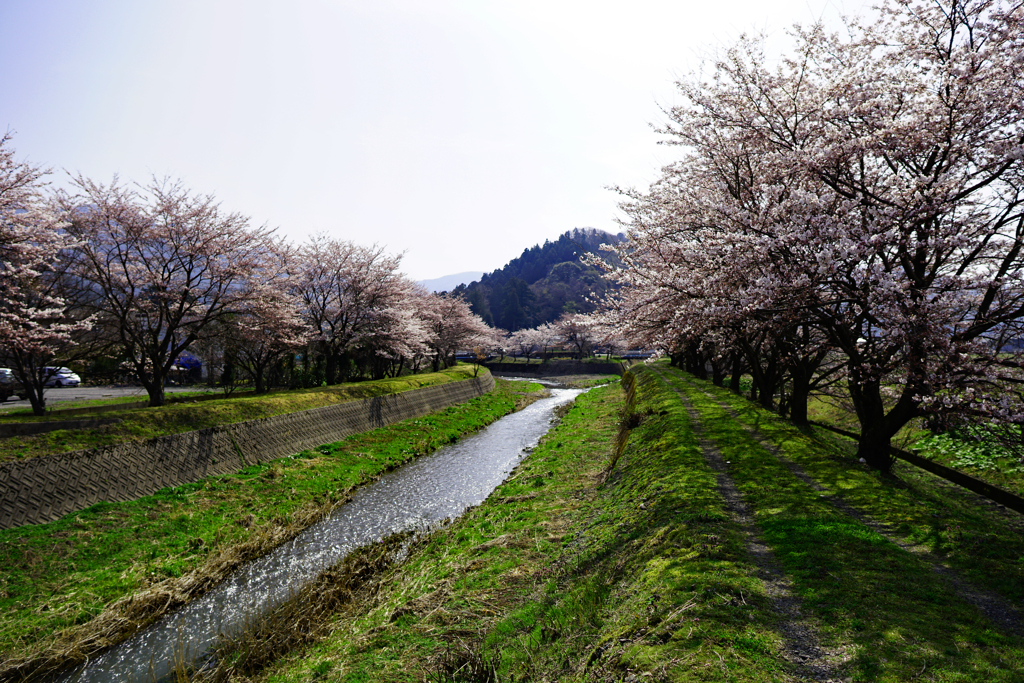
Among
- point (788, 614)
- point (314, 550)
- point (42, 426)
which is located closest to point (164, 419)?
point (42, 426)

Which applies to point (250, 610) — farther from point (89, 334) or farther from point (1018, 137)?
point (89, 334)

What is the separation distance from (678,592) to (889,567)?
3.26 m

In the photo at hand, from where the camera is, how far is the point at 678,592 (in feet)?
20.3

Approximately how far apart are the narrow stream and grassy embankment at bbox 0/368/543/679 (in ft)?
1.47

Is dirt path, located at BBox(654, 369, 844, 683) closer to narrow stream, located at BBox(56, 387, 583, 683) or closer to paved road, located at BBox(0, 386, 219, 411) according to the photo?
narrow stream, located at BBox(56, 387, 583, 683)

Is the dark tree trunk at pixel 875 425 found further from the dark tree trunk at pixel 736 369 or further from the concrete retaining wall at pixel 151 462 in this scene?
the concrete retaining wall at pixel 151 462

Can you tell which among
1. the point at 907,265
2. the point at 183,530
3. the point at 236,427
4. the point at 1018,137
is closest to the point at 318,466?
the point at 236,427

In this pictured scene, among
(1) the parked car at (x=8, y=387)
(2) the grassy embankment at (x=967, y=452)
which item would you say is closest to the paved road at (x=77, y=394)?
(1) the parked car at (x=8, y=387)

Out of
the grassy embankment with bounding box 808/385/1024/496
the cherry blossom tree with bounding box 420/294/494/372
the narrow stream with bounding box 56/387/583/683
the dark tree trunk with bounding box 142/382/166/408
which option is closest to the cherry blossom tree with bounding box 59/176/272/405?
the dark tree trunk with bounding box 142/382/166/408

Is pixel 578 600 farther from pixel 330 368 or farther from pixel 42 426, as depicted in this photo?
pixel 330 368

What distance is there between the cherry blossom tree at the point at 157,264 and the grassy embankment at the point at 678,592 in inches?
705

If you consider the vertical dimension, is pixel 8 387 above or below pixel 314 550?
above

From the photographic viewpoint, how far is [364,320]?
36.5 metres

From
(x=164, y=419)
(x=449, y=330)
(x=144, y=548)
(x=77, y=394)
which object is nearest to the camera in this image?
(x=144, y=548)
